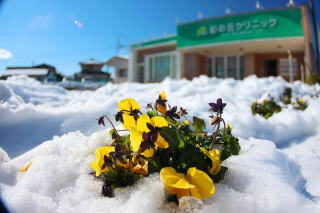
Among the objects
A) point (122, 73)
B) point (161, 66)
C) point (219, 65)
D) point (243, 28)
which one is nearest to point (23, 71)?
point (243, 28)

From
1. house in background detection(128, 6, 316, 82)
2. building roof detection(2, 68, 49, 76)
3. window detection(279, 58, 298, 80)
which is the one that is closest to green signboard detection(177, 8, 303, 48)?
house in background detection(128, 6, 316, 82)

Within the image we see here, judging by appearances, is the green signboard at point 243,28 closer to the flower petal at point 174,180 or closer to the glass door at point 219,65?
the glass door at point 219,65

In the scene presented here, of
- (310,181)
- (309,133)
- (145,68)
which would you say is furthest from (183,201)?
(145,68)

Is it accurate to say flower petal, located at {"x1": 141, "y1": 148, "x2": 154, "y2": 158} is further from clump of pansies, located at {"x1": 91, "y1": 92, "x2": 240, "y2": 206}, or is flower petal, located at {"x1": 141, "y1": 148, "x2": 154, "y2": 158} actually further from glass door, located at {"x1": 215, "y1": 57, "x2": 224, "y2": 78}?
glass door, located at {"x1": 215, "y1": 57, "x2": 224, "y2": 78}

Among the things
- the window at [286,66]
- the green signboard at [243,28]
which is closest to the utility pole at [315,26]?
the green signboard at [243,28]

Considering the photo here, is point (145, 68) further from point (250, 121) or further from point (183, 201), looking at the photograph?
point (183, 201)

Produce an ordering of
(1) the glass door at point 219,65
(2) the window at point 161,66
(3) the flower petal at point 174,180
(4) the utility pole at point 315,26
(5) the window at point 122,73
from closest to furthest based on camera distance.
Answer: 1. (3) the flower petal at point 174,180
2. (4) the utility pole at point 315,26
3. (1) the glass door at point 219,65
4. (2) the window at point 161,66
5. (5) the window at point 122,73

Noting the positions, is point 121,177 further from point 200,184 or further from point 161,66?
point 161,66
